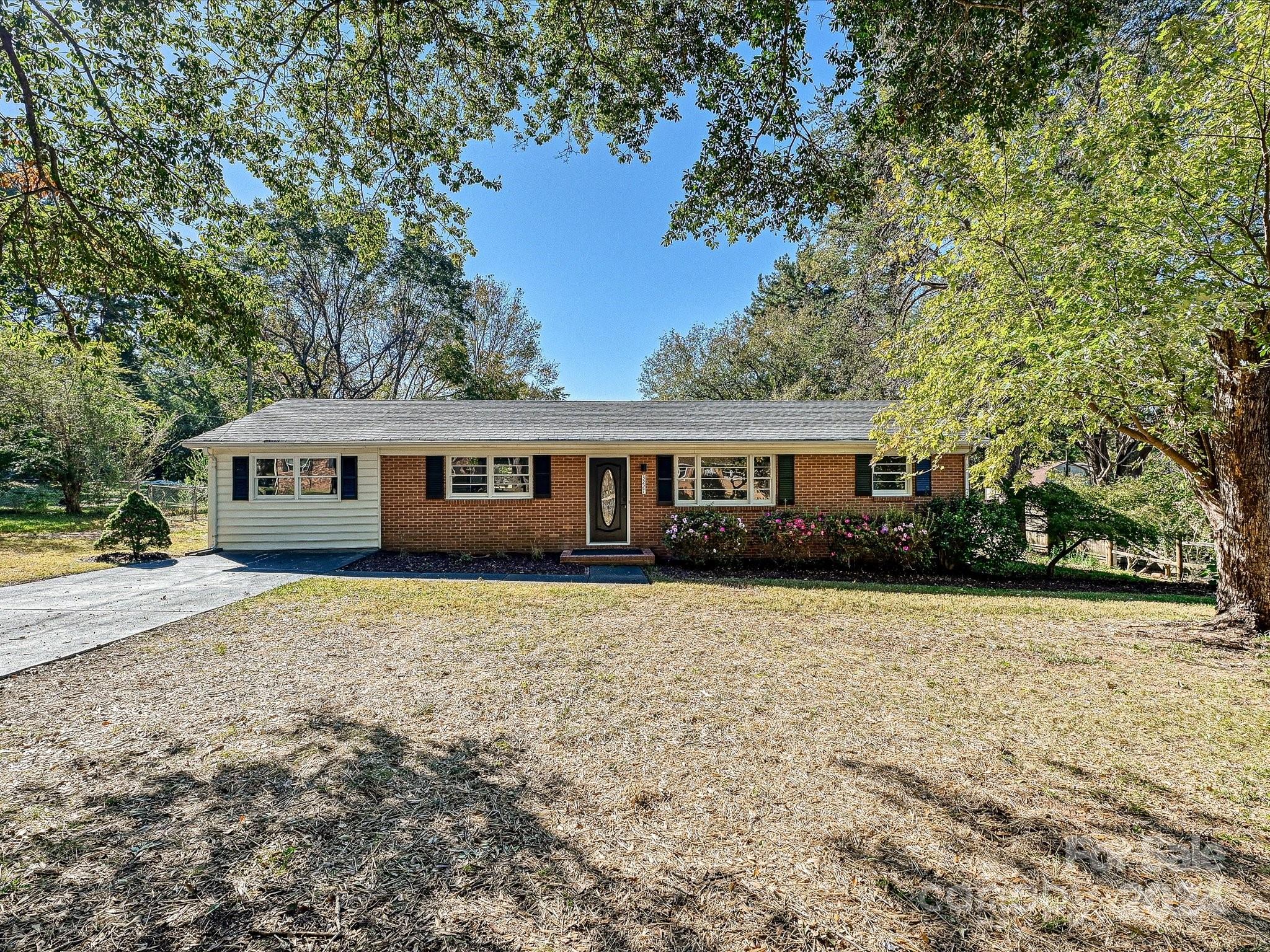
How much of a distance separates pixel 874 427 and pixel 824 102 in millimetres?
5875

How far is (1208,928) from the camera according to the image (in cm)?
200

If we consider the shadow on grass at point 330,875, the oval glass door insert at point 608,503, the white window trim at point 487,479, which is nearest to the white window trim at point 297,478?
the white window trim at point 487,479

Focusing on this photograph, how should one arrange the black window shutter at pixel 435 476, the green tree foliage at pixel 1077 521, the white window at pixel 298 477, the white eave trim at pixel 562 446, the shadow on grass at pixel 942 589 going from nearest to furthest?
1. the shadow on grass at pixel 942 589
2. the green tree foliage at pixel 1077 521
3. the white eave trim at pixel 562 446
4. the white window at pixel 298 477
5. the black window shutter at pixel 435 476

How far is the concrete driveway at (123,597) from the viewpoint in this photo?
518 cm

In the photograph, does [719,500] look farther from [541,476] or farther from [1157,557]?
[1157,557]

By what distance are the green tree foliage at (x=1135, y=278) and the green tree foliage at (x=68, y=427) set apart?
2069cm

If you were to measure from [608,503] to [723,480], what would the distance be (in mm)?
2593

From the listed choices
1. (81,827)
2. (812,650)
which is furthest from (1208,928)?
(81,827)

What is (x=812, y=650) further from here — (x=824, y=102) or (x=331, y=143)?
(x=331, y=143)

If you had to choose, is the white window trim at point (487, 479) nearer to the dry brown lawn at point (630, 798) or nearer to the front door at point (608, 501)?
the front door at point (608, 501)

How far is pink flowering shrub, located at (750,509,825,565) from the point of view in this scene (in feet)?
34.1

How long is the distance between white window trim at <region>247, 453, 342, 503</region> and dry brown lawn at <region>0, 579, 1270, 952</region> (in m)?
6.13

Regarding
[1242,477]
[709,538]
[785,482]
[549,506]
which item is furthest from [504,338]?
[1242,477]

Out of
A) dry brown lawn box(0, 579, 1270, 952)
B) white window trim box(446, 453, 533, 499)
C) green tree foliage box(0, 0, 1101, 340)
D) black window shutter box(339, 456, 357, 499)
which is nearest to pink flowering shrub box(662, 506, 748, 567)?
white window trim box(446, 453, 533, 499)
